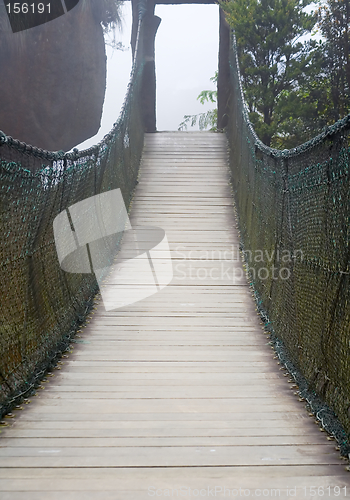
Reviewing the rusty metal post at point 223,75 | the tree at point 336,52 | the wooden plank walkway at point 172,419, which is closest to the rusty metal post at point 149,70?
the rusty metal post at point 223,75

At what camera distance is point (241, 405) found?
6.28 feet

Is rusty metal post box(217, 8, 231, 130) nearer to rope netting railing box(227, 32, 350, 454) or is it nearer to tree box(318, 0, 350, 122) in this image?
tree box(318, 0, 350, 122)

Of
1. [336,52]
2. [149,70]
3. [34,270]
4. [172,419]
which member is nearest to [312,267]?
[172,419]

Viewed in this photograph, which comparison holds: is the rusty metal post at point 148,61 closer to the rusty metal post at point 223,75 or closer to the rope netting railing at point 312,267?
the rusty metal post at point 223,75

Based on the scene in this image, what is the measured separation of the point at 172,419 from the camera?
5.85 ft

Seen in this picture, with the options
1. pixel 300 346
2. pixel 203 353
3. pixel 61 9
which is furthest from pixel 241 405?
pixel 61 9

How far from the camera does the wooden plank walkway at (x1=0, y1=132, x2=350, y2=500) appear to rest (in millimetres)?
1361

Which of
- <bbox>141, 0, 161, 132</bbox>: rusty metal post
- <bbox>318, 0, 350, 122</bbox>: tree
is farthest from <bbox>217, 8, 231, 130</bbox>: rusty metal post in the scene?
<bbox>318, 0, 350, 122</bbox>: tree

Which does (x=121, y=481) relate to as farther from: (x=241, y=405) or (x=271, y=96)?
(x=271, y=96)

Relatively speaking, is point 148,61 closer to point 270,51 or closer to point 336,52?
point 270,51

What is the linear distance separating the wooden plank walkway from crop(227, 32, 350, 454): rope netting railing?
0.11m

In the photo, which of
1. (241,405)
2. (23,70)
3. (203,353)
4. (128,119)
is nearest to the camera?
(241,405)

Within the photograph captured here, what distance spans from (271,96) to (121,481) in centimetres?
554

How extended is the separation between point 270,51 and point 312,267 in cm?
490
